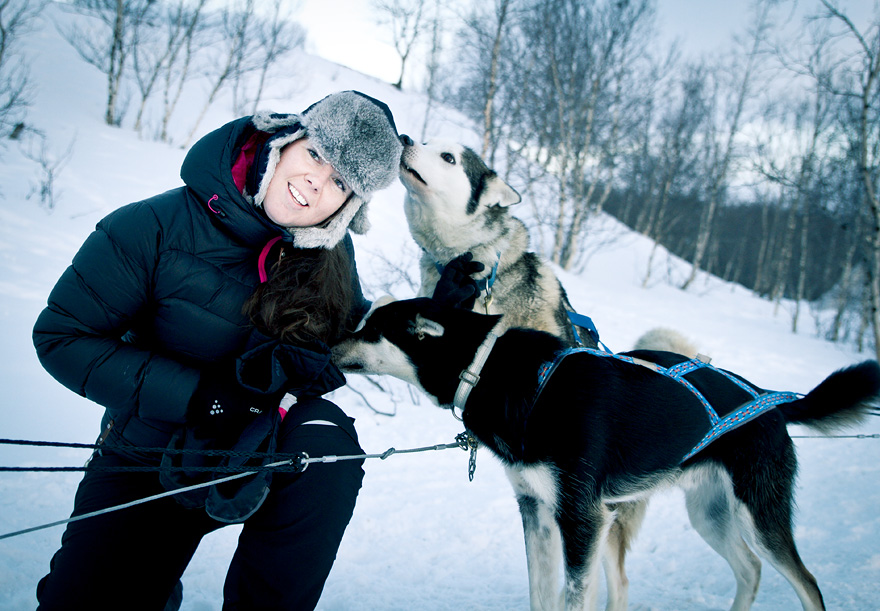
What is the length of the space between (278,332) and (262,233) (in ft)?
1.23

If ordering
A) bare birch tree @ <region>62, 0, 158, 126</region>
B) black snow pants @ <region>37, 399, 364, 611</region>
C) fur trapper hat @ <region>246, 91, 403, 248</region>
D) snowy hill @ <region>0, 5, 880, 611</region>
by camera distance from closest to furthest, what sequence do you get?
black snow pants @ <region>37, 399, 364, 611</region>
fur trapper hat @ <region>246, 91, 403, 248</region>
snowy hill @ <region>0, 5, 880, 611</region>
bare birch tree @ <region>62, 0, 158, 126</region>

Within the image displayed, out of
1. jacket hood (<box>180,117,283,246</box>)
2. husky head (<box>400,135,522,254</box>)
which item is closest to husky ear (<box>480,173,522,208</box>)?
husky head (<box>400,135,522,254</box>)

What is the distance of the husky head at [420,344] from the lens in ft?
6.66

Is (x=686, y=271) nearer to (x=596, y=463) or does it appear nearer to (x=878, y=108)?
(x=878, y=108)

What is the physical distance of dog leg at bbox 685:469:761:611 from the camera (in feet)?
7.29

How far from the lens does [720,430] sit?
1.92 metres

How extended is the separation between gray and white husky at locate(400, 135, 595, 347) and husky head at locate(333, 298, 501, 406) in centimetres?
66

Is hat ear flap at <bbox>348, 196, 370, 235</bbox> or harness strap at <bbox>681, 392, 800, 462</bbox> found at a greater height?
hat ear flap at <bbox>348, 196, 370, 235</bbox>

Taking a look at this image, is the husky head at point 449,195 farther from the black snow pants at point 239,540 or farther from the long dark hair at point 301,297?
the black snow pants at point 239,540

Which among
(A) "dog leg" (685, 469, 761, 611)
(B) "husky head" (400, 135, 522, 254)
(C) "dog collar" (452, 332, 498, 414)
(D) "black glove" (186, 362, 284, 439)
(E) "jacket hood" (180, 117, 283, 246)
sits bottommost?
(A) "dog leg" (685, 469, 761, 611)

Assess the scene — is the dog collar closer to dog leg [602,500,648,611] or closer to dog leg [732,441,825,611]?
dog leg [602,500,648,611]

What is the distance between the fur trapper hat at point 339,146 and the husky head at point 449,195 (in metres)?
0.85

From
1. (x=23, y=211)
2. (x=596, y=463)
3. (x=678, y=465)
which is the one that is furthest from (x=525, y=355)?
(x=23, y=211)

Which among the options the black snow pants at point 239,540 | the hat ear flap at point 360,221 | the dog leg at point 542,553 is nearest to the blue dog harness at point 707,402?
the dog leg at point 542,553
